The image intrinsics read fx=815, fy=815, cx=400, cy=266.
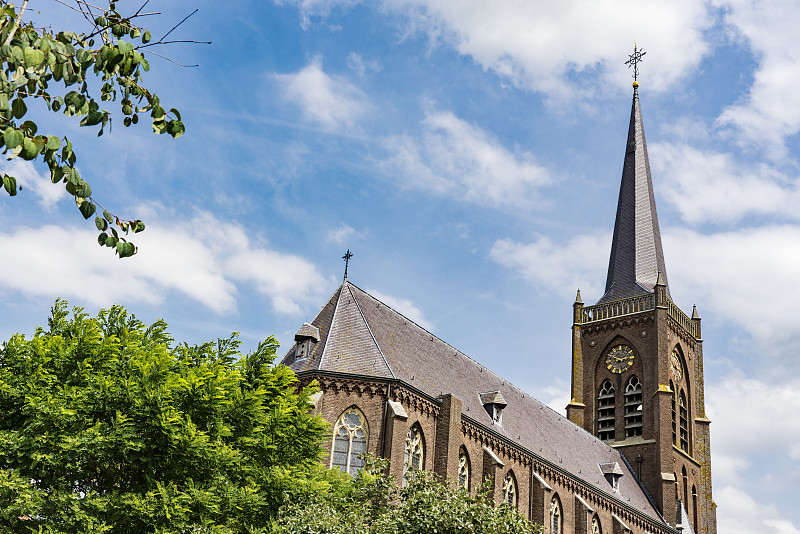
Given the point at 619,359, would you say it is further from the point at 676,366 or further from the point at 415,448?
the point at 415,448

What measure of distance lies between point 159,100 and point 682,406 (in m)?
52.3

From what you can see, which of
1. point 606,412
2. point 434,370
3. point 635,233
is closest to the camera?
point 434,370

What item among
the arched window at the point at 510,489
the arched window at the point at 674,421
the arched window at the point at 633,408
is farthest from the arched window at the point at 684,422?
the arched window at the point at 510,489

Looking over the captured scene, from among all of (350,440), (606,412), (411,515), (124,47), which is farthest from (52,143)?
(606,412)

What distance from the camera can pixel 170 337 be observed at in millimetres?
22844

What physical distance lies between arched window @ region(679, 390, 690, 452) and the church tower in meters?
0.06

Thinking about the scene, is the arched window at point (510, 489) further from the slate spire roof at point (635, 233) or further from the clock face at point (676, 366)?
the slate spire roof at point (635, 233)

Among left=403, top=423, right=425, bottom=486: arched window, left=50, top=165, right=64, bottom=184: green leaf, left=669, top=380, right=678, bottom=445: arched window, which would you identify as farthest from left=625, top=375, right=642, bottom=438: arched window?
left=50, top=165, right=64, bottom=184: green leaf

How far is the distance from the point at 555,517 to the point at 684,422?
19.1m

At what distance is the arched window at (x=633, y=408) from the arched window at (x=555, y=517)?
14.9 meters

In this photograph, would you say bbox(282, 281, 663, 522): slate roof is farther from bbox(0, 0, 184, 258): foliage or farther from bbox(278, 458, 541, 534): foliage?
bbox(0, 0, 184, 258): foliage

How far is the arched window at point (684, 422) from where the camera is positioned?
52.2m

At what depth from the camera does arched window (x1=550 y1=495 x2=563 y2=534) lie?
37250mm

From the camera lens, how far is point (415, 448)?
2981cm
